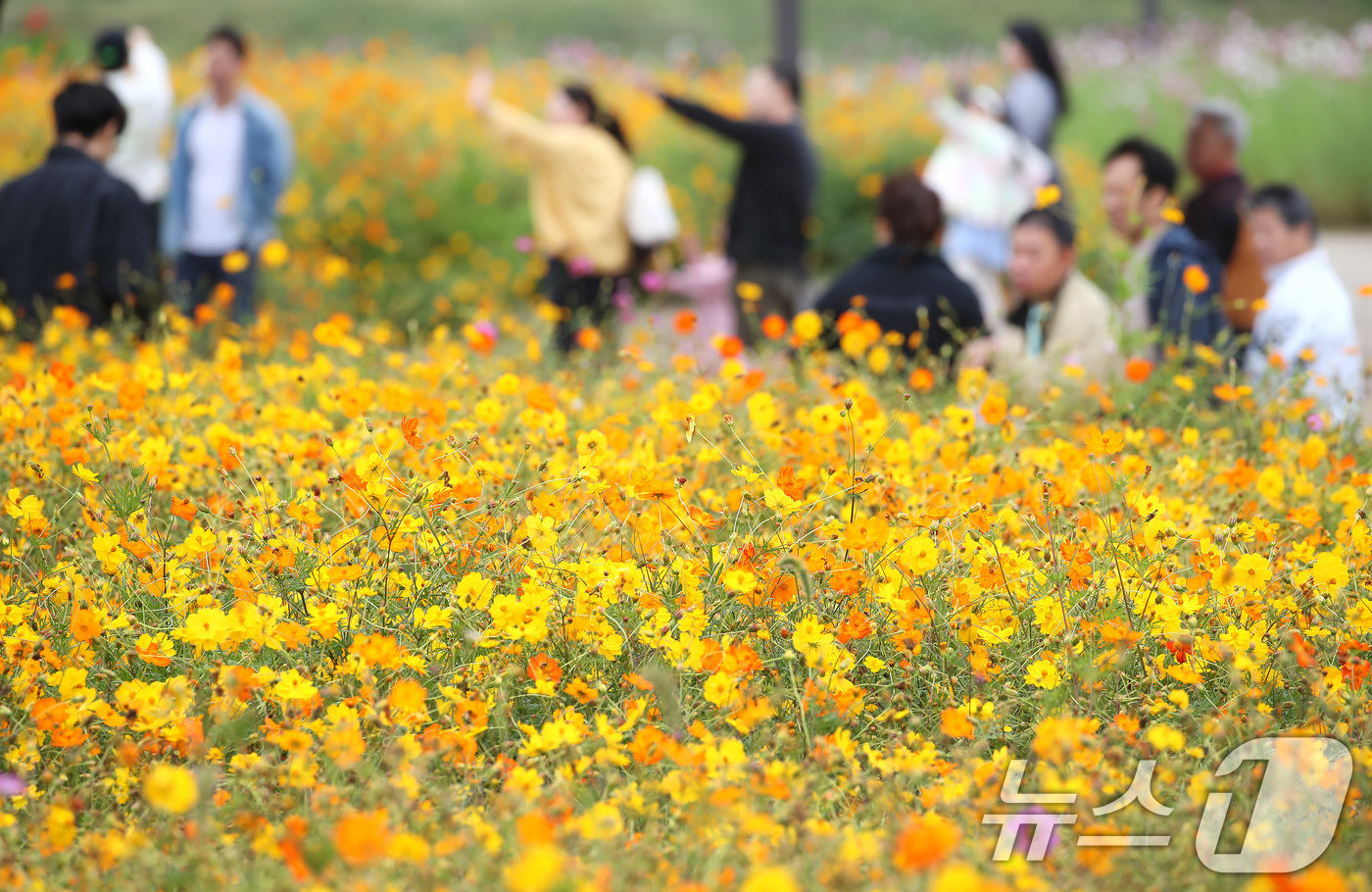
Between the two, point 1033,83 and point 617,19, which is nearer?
point 1033,83

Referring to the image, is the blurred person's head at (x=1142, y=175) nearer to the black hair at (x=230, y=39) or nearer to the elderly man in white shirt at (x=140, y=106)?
the black hair at (x=230, y=39)

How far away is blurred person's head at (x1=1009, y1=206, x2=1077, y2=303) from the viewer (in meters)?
4.64

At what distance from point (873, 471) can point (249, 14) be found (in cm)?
2927

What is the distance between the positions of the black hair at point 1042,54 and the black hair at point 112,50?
4.27m

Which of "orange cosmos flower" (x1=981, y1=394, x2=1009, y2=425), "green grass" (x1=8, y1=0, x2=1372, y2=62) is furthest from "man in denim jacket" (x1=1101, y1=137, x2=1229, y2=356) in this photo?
"green grass" (x1=8, y1=0, x2=1372, y2=62)

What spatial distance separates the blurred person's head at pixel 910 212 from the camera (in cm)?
480

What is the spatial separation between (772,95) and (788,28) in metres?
3.22

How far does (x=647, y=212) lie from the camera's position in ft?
21.3

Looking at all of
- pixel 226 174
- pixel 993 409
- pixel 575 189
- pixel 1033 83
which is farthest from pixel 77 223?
pixel 1033 83

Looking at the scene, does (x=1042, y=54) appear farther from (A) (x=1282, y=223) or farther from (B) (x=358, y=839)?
(B) (x=358, y=839)

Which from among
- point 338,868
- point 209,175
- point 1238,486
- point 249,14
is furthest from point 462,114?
point 249,14

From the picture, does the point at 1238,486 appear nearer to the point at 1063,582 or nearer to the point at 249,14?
the point at 1063,582

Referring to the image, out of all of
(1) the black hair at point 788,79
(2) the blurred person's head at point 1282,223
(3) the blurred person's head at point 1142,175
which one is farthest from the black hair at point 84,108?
(2) the blurred person's head at point 1282,223

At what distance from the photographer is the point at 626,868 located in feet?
6.69
